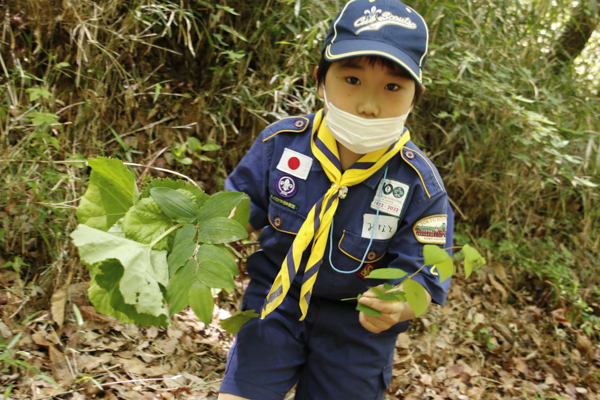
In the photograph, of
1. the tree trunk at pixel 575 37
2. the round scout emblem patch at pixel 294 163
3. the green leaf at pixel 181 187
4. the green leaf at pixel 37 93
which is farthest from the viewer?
the tree trunk at pixel 575 37

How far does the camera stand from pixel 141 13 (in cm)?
248

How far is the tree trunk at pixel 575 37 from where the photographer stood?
11.8ft

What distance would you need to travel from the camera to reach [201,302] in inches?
45.7

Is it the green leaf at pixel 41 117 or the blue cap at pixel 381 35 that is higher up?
the blue cap at pixel 381 35

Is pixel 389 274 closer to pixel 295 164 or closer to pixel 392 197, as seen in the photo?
pixel 392 197

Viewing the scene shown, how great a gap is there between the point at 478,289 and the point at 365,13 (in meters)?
2.26

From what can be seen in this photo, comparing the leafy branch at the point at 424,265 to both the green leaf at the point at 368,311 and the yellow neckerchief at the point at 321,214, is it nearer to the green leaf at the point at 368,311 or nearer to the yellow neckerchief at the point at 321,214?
the green leaf at the point at 368,311

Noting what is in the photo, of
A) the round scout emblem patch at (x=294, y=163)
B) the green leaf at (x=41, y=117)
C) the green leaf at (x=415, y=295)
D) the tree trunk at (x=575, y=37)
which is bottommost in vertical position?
the green leaf at (x=41, y=117)

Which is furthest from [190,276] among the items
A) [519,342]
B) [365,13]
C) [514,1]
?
[514,1]

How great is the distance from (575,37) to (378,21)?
327cm

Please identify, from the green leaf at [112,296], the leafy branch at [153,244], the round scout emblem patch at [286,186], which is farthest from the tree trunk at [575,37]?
the green leaf at [112,296]

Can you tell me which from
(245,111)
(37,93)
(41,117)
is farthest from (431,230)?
(37,93)

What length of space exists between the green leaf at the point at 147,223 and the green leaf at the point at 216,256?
0.15 metres

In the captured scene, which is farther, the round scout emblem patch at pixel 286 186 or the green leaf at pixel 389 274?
the round scout emblem patch at pixel 286 186
